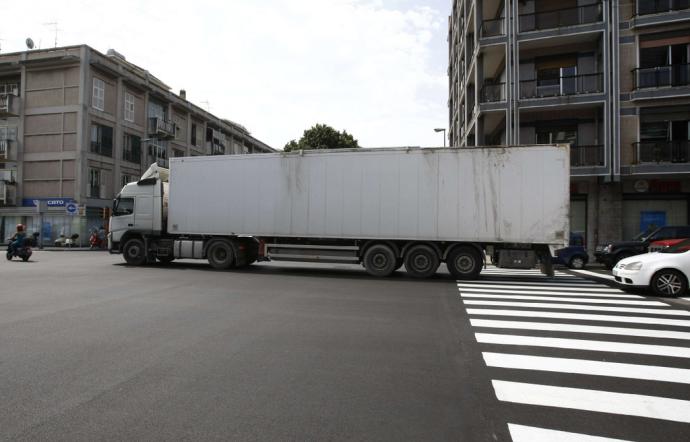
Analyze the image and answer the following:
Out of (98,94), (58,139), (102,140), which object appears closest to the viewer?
(58,139)

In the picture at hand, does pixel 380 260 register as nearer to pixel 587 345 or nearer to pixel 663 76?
pixel 587 345

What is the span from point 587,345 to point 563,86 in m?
19.5

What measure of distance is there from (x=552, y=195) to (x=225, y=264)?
1018 cm

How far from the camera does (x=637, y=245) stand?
15.2 metres

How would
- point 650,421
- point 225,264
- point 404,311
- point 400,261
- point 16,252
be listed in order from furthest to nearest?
point 16,252, point 225,264, point 400,261, point 404,311, point 650,421

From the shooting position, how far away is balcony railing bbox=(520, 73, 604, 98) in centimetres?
1997

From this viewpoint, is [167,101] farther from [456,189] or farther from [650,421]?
[650,421]

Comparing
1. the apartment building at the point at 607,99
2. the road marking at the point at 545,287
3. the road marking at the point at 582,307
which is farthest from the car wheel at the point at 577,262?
the road marking at the point at 582,307

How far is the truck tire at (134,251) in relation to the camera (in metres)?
14.7

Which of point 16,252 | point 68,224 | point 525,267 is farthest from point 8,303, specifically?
point 68,224

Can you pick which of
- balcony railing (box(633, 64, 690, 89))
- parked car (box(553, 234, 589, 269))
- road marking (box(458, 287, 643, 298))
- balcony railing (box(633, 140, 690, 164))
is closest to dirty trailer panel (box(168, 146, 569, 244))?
road marking (box(458, 287, 643, 298))

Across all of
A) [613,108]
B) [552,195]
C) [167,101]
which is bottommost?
[552,195]

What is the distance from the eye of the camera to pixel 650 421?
304 cm

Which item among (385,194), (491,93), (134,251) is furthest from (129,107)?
(385,194)
